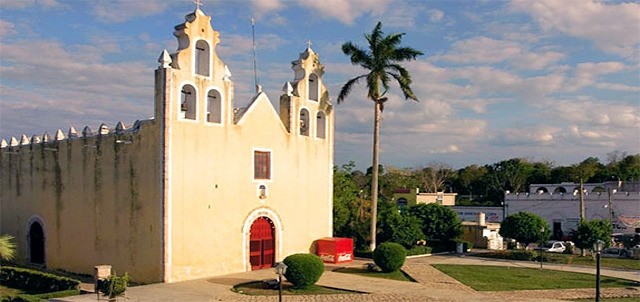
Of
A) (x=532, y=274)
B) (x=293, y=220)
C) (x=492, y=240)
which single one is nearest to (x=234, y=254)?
(x=293, y=220)

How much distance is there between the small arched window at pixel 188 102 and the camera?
23.4 meters

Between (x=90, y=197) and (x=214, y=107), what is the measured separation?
6.32 m

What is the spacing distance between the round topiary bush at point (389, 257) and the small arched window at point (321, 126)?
6.78 metres

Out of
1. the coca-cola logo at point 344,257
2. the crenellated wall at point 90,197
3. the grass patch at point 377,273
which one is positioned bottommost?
the grass patch at point 377,273

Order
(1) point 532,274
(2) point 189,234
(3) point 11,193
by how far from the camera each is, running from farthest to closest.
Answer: (3) point 11,193 < (1) point 532,274 < (2) point 189,234

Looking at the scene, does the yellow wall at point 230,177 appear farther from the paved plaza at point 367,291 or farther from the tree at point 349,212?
the tree at point 349,212

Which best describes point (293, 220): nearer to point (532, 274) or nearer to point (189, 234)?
point (189, 234)

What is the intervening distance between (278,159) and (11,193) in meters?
13.7

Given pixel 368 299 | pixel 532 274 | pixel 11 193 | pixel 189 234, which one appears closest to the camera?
pixel 368 299

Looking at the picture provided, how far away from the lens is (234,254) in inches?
976

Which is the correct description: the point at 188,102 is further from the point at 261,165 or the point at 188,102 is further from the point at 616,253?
the point at 616,253

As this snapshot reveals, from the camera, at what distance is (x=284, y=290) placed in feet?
68.7

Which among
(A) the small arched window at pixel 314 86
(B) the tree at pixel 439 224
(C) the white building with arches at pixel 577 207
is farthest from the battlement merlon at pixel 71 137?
(C) the white building with arches at pixel 577 207

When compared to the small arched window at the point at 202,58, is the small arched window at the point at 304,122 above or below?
below
